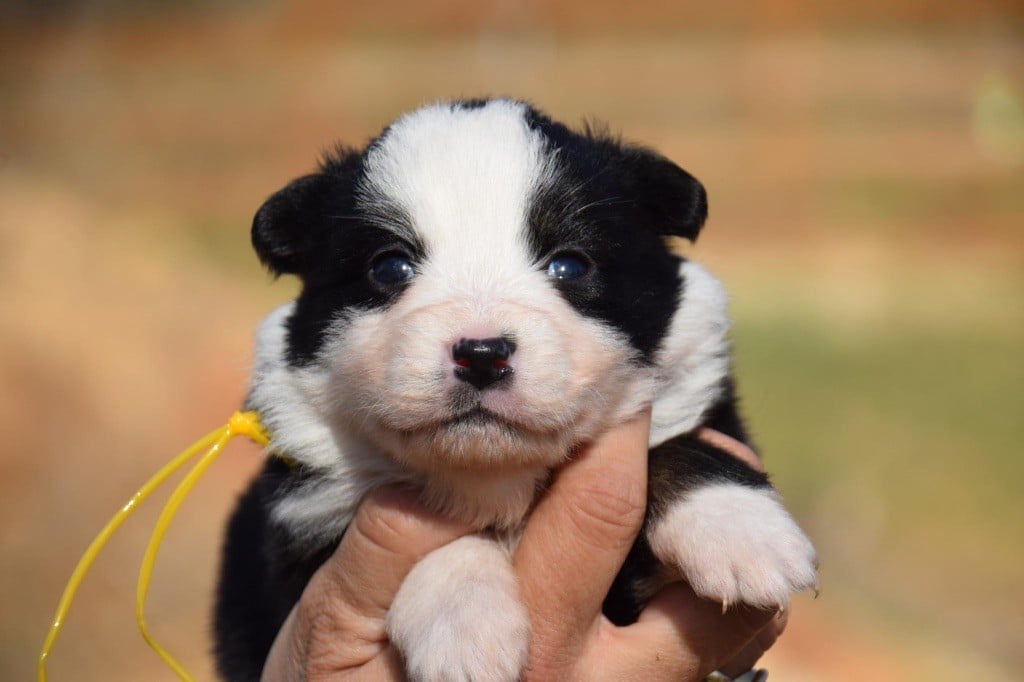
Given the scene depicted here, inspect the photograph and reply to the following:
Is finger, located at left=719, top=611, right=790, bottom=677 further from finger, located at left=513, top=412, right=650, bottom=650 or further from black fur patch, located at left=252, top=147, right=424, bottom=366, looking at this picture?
black fur patch, located at left=252, top=147, right=424, bottom=366

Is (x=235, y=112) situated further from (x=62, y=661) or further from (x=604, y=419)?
(x=604, y=419)

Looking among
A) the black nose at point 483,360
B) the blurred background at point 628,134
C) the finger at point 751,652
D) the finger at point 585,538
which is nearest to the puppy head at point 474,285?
the black nose at point 483,360

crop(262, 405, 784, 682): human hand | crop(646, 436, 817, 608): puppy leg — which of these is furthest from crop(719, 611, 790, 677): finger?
crop(646, 436, 817, 608): puppy leg

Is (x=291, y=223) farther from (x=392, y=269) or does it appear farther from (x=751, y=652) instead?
(x=751, y=652)

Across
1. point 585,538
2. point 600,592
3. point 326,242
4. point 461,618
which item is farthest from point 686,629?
point 326,242

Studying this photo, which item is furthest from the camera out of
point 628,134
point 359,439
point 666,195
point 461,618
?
point 628,134
